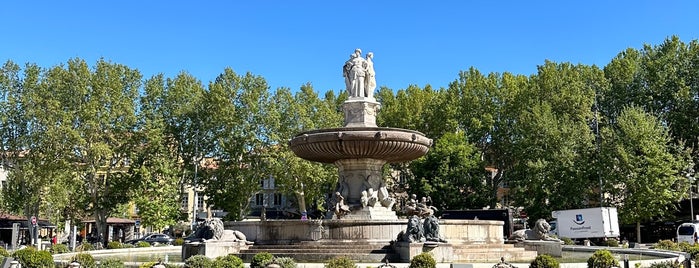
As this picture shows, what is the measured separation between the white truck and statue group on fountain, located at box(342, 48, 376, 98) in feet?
52.7

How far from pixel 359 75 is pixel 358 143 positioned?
3047mm

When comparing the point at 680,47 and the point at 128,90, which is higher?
the point at 680,47

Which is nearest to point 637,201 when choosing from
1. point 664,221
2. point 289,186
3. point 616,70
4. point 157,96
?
point 664,221

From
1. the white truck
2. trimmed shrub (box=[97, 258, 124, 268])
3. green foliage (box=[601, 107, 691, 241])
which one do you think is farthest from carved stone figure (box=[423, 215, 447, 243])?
green foliage (box=[601, 107, 691, 241])

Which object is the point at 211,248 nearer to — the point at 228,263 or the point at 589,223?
the point at 228,263

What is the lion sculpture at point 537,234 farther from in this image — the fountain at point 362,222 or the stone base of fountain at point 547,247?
the fountain at point 362,222

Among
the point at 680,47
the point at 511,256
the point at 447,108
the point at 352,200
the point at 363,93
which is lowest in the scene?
the point at 511,256

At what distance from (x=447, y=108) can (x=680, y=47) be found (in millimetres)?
14069

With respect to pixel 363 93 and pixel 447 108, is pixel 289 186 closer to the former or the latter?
pixel 447 108

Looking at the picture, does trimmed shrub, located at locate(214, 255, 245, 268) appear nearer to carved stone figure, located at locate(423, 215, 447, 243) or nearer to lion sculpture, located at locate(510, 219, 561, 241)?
carved stone figure, located at locate(423, 215, 447, 243)

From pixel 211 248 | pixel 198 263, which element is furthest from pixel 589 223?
pixel 198 263

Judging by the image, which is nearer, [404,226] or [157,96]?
[404,226]

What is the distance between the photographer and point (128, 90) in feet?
120

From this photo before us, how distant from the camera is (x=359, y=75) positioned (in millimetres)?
19875
